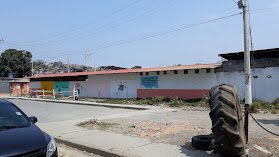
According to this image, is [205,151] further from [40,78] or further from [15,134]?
[40,78]

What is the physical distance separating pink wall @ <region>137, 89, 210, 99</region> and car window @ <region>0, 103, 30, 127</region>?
17.3 meters

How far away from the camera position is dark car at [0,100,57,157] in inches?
147

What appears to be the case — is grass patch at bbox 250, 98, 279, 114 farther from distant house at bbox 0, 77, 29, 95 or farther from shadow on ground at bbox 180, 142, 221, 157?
distant house at bbox 0, 77, 29, 95

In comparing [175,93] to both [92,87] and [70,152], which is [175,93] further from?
[70,152]

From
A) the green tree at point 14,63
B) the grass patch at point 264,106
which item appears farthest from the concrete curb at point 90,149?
the green tree at point 14,63

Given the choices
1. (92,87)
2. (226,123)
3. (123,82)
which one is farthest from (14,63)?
(226,123)

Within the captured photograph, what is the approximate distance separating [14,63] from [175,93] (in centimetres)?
5585

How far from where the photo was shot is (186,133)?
25.0 feet

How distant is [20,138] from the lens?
4.12m

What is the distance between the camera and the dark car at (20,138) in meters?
3.72

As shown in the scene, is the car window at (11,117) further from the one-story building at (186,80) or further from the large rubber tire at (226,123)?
the one-story building at (186,80)

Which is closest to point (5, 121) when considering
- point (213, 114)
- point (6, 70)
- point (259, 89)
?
point (213, 114)

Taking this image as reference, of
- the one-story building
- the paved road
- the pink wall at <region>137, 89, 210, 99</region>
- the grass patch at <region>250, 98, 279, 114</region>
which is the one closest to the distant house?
the one-story building

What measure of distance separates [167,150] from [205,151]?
0.90 meters
